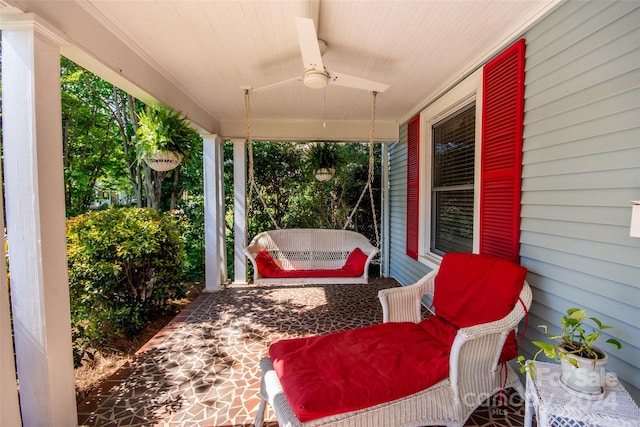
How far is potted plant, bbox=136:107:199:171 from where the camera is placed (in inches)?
99.6

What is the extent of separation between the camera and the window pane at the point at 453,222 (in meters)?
2.86

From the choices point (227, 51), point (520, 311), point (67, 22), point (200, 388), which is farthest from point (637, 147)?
point (67, 22)

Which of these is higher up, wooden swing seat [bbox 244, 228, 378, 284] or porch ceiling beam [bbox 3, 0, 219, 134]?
porch ceiling beam [bbox 3, 0, 219, 134]

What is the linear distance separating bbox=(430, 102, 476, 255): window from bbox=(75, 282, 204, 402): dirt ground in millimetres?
3267

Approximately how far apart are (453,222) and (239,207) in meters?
3.07

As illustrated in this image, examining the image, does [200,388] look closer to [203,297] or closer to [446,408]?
[446,408]

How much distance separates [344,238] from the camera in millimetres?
4301

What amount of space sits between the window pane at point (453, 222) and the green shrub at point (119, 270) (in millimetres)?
3050

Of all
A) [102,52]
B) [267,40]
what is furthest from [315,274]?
[102,52]

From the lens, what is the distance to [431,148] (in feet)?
11.9

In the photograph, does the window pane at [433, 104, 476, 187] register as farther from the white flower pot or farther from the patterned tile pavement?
the white flower pot

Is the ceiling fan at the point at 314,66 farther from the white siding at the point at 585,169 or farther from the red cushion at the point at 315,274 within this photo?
the red cushion at the point at 315,274

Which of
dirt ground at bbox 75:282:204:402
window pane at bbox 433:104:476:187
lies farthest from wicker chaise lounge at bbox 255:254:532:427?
dirt ground at bbox 75:282:204:402

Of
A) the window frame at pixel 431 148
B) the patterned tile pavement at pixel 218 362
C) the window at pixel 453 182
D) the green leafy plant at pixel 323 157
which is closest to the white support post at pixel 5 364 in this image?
the patterned tile pavement at pixel 218 362
